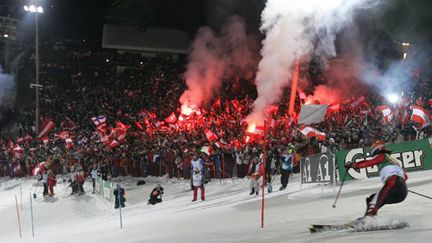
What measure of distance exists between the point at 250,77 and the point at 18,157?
52.9 feet

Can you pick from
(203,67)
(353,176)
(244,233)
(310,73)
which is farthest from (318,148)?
(203,67)

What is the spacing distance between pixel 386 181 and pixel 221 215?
547 centimetres

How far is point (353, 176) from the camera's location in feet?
43.8

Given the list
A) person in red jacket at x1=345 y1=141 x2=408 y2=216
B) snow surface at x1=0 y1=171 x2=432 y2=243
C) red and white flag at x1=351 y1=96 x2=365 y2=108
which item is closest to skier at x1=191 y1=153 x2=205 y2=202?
snow surface at x1=0 y1=171 x2=432 y2=243

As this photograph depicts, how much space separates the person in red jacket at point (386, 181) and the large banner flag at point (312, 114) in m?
9.45

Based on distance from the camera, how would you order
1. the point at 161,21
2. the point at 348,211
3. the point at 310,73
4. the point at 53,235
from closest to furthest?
the point at 348,211 < the point at 53,235 < the point at 310,73 < the point at 161,21

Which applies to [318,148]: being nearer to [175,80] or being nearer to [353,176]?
[353,176]

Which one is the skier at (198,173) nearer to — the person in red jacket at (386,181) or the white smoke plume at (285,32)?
the white smoke plume at (285,32)

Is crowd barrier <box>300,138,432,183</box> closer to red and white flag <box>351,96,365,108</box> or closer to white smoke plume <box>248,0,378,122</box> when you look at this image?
red and white flag <box>351,96,365,108</box>

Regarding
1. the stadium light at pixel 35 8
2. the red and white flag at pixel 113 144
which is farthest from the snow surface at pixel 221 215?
the stadium light at pixel 35 8

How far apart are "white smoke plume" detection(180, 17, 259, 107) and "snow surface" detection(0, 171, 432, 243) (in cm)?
1417

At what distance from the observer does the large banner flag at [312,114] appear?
17.1 meters

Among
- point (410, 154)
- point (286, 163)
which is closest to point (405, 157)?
point (410, 154)

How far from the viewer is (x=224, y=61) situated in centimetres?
3541
